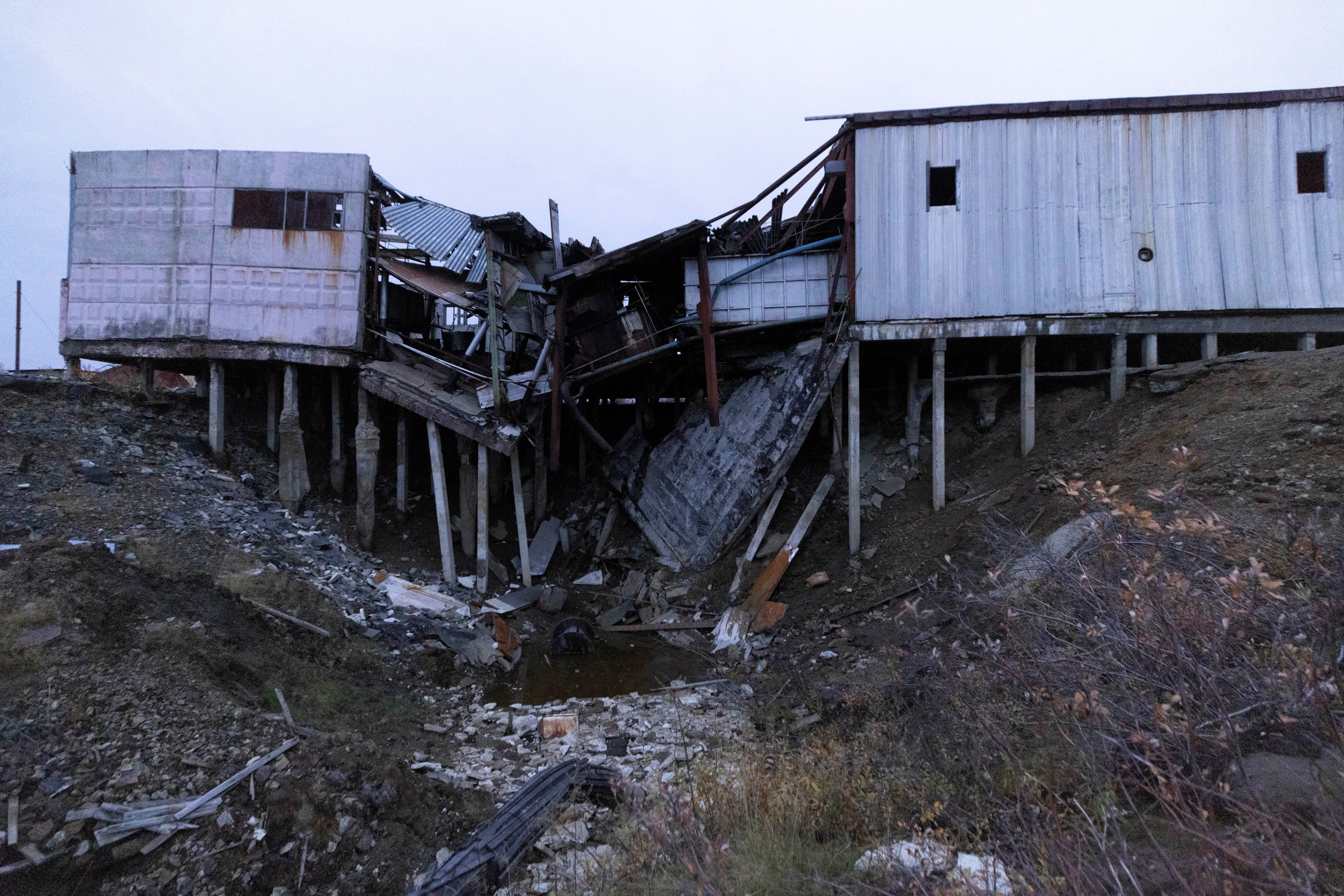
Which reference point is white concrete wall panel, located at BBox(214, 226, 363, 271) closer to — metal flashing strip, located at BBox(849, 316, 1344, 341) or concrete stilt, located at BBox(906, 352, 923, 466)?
metal flashing strip, located at BBox(849, 316, 1344, 341)

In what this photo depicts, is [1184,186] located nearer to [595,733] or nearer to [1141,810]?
[1141,810]

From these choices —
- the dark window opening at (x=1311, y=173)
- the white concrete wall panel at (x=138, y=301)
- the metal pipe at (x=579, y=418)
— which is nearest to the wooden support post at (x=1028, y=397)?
the dark window opening at (x=1311, y=173)

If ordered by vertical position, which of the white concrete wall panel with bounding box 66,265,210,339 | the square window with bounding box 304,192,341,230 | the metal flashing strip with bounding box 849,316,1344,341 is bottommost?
the metal flashing strip with bounding box 849,316,1344,341

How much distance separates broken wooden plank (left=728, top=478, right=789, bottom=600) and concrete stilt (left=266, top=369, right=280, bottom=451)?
8901 mm

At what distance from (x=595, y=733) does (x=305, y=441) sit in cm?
929

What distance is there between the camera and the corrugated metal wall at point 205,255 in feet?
43.0

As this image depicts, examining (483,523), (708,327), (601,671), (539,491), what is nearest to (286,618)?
(483,523)

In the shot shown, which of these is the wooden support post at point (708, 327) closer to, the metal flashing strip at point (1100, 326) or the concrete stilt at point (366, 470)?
the metal flashing strip at point (1100, 326)

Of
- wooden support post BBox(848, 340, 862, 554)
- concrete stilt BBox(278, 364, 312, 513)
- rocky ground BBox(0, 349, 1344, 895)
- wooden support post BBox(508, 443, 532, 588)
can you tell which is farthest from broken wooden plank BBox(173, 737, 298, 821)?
wooden support post BBox(848, 340, 862, 554)

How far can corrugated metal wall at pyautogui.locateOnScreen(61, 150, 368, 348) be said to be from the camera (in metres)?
13.1

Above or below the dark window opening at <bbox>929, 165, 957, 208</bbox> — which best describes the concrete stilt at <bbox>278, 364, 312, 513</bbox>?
below

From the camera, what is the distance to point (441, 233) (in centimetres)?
1298

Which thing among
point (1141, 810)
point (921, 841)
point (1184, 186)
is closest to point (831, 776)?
point (921, 841)

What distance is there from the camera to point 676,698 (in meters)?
8.99
